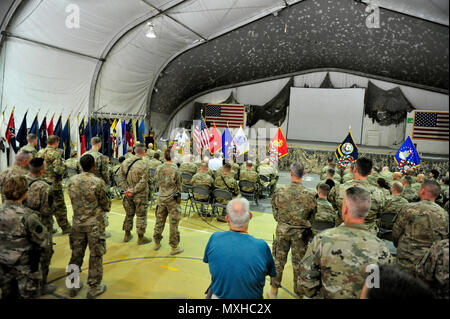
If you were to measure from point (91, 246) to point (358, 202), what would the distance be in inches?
112

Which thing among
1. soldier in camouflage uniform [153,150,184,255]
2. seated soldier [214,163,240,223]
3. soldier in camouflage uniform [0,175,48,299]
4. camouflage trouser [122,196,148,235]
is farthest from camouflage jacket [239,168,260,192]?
soldier in camouflage uniform [0,175,48,299]

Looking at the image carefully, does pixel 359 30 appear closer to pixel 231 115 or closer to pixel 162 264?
pixel 231 115

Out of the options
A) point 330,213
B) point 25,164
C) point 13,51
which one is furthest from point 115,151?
point 330,213

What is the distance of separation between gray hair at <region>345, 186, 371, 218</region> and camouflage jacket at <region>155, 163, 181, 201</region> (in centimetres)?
309

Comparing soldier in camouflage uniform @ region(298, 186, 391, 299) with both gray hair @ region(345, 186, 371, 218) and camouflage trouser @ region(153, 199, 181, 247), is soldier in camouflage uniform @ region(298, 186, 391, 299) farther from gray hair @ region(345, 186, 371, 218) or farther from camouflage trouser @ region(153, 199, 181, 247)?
camouflage trouser @ region(153, 199, 181, 247)

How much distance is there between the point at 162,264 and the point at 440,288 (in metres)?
3.44

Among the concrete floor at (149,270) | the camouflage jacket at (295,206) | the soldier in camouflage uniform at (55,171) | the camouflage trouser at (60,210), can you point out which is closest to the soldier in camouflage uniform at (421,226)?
the camouflage jacket at (295,206)

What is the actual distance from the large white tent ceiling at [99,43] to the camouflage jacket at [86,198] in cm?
705

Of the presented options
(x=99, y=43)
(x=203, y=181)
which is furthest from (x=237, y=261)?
(x=99, y=43)

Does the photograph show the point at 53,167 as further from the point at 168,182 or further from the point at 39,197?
the point at 168,182

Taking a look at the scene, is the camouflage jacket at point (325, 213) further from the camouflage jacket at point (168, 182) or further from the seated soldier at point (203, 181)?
the seated soldier at point (203, 181)

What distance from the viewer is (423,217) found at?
2.73 metres

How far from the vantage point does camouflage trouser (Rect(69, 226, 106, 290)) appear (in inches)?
124

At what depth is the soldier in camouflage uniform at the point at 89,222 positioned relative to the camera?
3158mm
